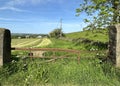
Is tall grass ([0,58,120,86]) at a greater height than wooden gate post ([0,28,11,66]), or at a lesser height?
lesser

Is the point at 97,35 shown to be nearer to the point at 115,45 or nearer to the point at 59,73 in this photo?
the point at 115,45

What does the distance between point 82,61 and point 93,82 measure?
1837 mm

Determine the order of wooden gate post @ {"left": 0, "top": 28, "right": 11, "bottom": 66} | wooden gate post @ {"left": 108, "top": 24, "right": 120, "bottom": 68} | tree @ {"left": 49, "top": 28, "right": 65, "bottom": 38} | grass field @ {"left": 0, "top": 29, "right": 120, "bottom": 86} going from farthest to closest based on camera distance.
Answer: tree @ {"left": 49, "top": 28, "right": 65, "bottom": 38} < wooden gate post @ {"left": 108, "top": 24, "right": 120, "bottom": 68} < wooden gate post @ {"left": 0, "top": 28, "right": 11, "bottom": 66} < grass field @ {"left": 0, "top": 29, "right": 120, "bottom": 86}

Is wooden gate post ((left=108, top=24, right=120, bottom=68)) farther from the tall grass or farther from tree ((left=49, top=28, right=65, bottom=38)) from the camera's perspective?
tree ((left=49, top=28, right=65, bottom=38))

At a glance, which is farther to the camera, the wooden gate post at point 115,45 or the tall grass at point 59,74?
the wooden gate post at point 115,45

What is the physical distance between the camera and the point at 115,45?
887 cm

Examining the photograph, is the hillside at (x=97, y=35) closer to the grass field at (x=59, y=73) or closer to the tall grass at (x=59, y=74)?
the grass field at (x=59, y=73)

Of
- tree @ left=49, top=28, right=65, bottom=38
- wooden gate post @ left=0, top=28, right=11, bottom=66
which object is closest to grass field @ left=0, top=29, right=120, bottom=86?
wooden gate post @ left=0, top=28, right=11, bottom=66

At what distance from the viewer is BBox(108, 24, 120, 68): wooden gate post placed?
8.73m

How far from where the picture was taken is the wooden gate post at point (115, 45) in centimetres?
873

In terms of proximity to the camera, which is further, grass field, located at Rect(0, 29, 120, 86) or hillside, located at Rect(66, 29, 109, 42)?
hillside, located at Rect(66, 29, 109, 42)

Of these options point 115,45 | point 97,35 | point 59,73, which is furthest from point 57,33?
point 59,73

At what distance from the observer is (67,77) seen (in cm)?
806

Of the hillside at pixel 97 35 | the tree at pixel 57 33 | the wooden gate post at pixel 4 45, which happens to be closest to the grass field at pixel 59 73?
the wooden gate post at pixel 4 45
